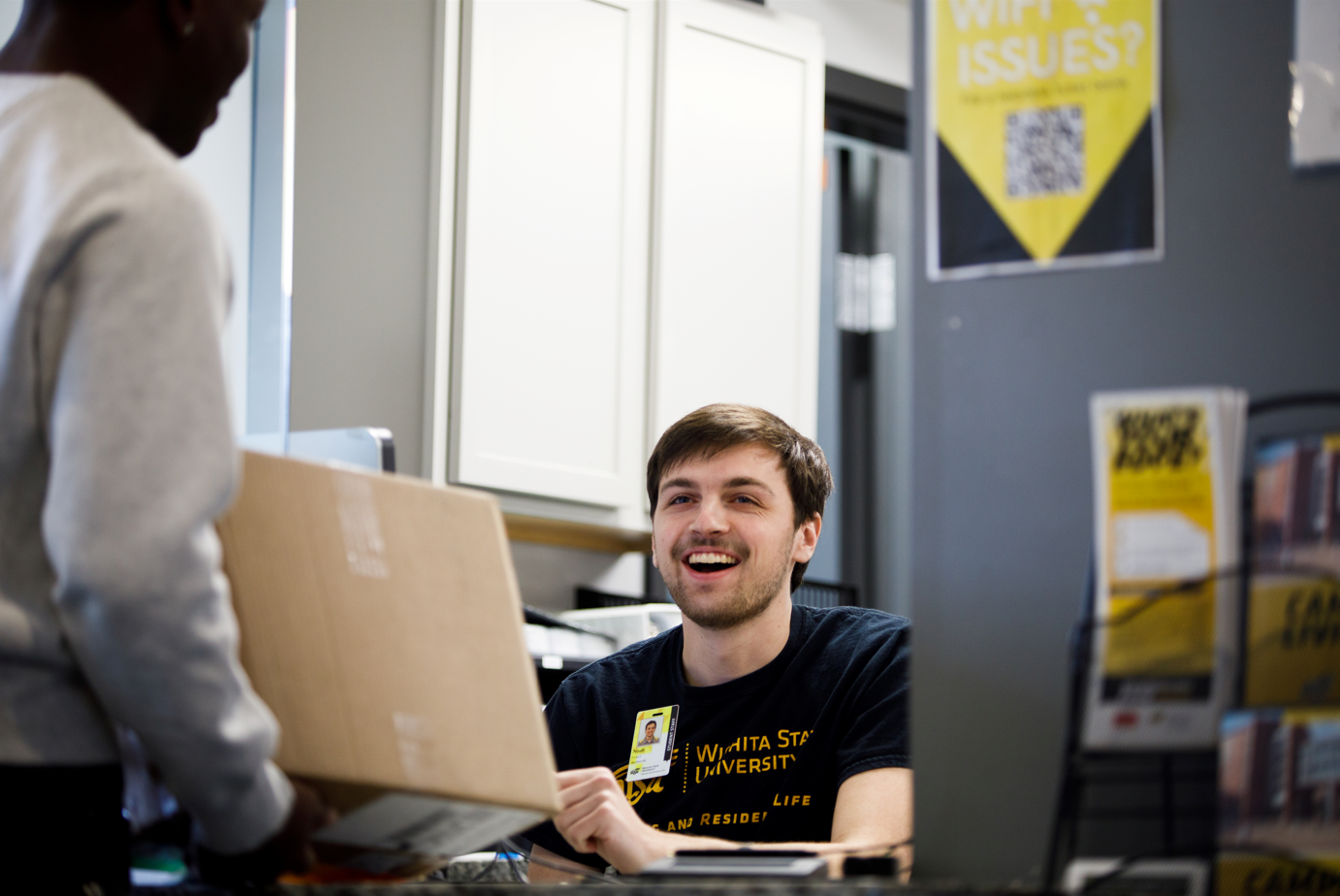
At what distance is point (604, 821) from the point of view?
5.49ft

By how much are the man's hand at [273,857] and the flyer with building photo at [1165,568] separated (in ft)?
1.81

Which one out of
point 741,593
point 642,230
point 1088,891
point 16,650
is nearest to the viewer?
point 16,650

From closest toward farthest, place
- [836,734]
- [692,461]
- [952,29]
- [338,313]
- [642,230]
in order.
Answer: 1. [952,29]
2. [836,734]
3. [692,461]
4. [338,313]
5. [642,230]

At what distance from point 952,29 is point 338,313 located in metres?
2.31

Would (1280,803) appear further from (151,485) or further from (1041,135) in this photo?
(151,485)

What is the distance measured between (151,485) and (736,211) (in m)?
3.12

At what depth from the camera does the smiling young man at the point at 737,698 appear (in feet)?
5.94

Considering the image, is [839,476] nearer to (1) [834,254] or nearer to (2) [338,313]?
(1) [834,254]

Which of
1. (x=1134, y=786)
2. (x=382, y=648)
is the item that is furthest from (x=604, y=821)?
(x=1134, y=786)

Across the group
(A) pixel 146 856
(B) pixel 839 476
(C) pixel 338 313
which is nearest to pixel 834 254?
(B) pixel 839 476

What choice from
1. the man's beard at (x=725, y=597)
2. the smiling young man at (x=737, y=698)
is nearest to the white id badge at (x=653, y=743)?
the smiling young man at (x=737, y=698)

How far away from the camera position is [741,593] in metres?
2.13

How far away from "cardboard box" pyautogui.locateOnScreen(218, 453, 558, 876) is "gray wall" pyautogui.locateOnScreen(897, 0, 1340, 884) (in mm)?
316

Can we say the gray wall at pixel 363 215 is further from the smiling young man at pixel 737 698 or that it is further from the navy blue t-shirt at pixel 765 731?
the navy blue t-shirt at pixel 765 731
